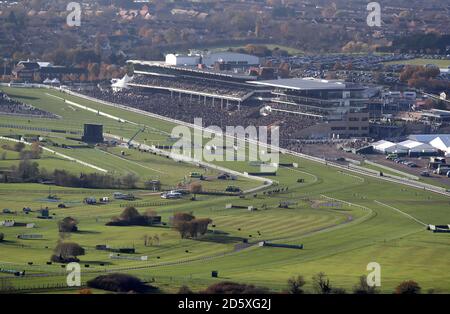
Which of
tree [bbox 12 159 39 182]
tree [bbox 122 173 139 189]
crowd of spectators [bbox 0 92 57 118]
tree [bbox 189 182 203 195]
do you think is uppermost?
tree [bbox 12 159 39 182]

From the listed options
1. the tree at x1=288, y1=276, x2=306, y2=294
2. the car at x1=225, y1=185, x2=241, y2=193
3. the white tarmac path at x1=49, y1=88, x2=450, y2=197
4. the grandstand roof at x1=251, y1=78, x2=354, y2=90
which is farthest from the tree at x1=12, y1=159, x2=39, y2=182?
the grandstand roof at x1=251, y1=78, x2=354, y2=90

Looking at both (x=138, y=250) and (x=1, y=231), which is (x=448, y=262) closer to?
(x=138, y=250)

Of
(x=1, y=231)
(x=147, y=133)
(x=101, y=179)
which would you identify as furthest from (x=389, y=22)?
(x=1, y=231)

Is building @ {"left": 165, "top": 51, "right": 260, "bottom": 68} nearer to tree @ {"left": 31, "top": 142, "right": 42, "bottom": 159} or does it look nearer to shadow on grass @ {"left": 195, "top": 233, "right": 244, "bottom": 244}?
tree @ {"left": 31, "top": 142, "right": 42, "bottom": 159}

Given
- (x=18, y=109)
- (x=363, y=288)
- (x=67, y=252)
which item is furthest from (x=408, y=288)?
(x=18, y=109)

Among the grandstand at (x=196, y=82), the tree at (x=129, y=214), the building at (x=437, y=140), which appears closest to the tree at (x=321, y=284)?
the tree at (x=129, y=214)
